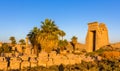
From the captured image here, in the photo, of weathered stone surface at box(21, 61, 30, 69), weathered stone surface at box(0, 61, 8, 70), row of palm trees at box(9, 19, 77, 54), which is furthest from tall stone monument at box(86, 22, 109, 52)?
weathered stone surface at box(0, 61, 8, 70)

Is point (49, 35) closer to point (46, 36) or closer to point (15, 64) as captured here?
point (46, 36)

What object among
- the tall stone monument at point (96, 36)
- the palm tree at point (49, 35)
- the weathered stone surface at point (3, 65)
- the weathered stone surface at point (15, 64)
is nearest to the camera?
the weathered stone surface at point (3, 65)

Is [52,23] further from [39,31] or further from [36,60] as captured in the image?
[36,60]

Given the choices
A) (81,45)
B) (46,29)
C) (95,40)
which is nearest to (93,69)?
(46,29)

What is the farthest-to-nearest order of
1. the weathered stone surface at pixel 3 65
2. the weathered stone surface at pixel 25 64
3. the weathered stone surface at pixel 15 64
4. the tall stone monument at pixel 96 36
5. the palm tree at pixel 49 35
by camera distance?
the tall stone monument at pixel 96 36 → the palm tree at pixel 49 35 → the weathered stone surface at pixel 25 64 → the weathered stone surface at pixel 15 64 → the weathered stone surface at pixel 3 65

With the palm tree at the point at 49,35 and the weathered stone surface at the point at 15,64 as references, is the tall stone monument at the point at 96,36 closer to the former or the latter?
the palm tree at the point at 49,35

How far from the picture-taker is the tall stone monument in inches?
1467

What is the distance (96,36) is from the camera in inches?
1476

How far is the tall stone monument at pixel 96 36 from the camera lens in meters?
37.2

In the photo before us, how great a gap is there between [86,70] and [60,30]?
545 inches

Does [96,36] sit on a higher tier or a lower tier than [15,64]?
higher

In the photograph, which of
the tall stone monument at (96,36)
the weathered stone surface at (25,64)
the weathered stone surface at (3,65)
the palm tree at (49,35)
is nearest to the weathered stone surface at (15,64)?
the weathered stone surface at (25,64)

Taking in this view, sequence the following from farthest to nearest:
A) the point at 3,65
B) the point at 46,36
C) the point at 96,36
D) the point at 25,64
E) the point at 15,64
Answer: the point at 96,36
the point at 46,36
the point at 25,64
the point at 15,64
the point at 3,65

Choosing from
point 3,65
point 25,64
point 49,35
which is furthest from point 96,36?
point 3,65
